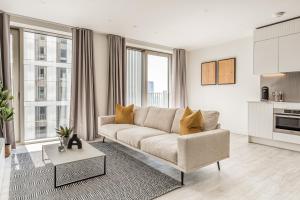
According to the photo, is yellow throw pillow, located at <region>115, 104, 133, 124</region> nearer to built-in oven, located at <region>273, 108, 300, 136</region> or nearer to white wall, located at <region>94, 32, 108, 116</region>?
white wall, located at <region>94, 32, 108, 116</region>

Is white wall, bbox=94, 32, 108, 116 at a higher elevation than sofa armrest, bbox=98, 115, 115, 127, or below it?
higher

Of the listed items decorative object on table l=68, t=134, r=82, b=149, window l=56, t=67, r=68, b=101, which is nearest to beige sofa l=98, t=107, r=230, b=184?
decorative object on table l=68, t=134, r=82, b=149

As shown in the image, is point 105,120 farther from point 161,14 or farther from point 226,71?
point 226,71

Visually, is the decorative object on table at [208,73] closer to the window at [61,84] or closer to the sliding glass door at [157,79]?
the sliding glass door at [157,79]

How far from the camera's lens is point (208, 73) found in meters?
6.02

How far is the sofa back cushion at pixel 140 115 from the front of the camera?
4030mm

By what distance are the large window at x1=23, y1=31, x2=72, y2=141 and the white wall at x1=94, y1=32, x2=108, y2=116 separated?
68cm

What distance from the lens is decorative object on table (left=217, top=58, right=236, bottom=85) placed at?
5359 millimetres

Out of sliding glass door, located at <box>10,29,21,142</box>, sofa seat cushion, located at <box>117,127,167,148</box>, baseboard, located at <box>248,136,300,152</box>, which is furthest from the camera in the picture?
sliding glass door, located at <box>10,29,21,142</box>

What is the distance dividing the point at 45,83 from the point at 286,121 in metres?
5.19

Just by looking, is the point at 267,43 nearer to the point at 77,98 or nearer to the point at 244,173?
the point at 244,173

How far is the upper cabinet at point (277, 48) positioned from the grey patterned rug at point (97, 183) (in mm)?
3214

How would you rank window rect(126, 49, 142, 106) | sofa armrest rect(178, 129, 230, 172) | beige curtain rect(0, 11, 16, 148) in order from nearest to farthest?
sofa armrest rect(178, 129, 230, 172)
beige curtain rect(0, 11, 16, 148)
window rect(126, 49, 142, 106)

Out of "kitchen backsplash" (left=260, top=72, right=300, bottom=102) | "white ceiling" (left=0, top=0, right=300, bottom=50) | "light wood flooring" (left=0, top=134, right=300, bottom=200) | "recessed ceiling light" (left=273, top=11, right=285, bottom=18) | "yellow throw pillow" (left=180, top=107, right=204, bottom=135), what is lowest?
"light wood flooring" (left=0, top=134, right=300, bottom=200)
